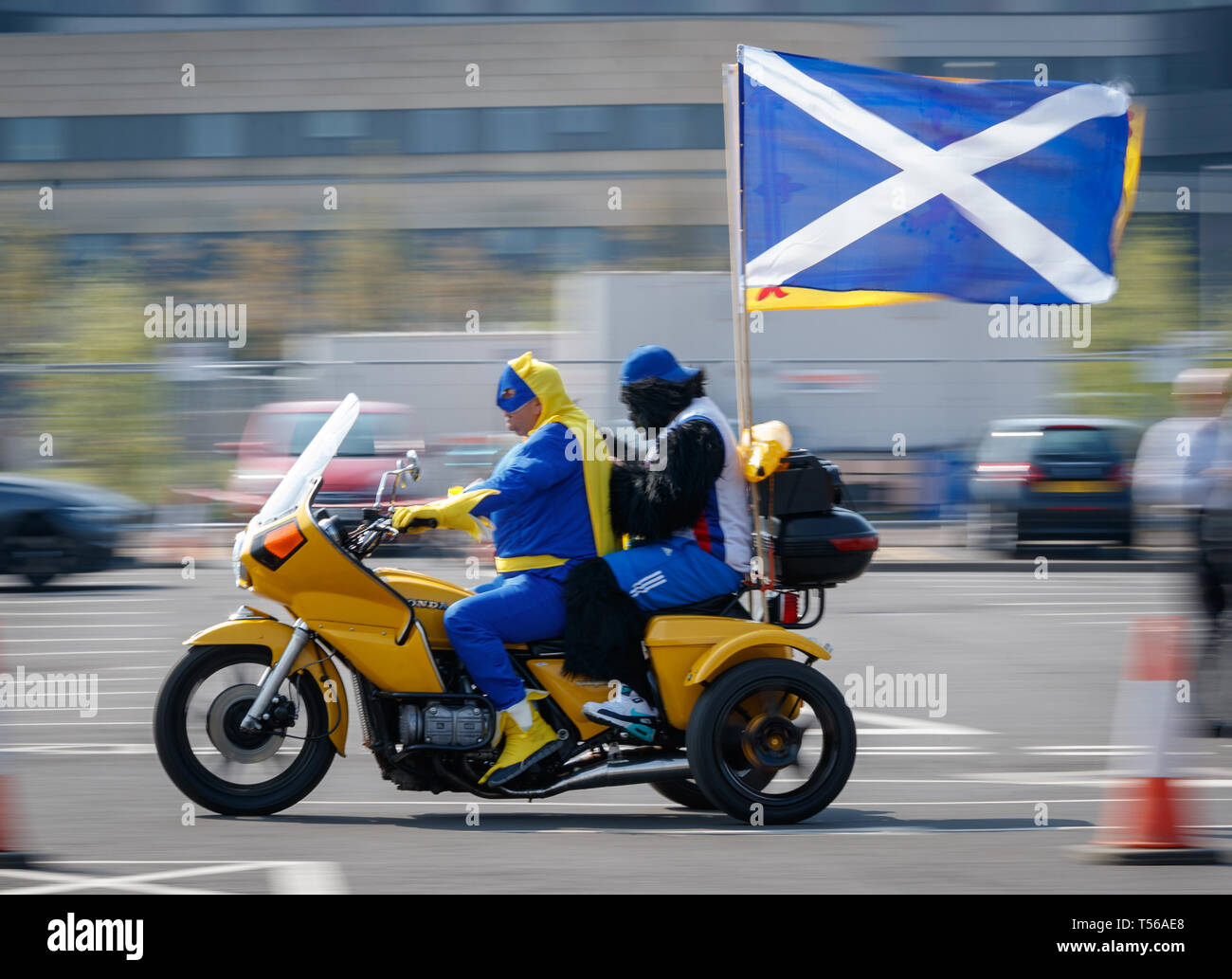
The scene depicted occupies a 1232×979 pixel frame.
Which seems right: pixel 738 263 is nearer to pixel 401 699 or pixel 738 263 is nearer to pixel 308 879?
pixel 401 699

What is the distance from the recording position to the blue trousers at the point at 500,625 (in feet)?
21.6

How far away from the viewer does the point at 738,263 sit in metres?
6.93

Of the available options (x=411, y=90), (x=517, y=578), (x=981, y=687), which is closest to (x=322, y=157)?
(x=411, y=90)

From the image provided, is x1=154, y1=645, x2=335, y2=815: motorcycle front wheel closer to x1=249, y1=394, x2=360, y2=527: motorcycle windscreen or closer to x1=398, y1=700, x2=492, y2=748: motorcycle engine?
x1=398, y1=700, x2=492, y2=748: motorcycle engine

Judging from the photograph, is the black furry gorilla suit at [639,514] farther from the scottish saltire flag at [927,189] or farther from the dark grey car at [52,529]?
the dark grey car at [52,529]

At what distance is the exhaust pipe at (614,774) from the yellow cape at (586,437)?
835 mm

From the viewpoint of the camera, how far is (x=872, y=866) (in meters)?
5.85

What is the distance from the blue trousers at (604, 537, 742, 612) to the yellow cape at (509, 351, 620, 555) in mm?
126

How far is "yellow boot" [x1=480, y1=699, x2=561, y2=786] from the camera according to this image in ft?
21.6

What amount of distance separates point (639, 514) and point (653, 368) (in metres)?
0.57

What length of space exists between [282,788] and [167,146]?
156 feet

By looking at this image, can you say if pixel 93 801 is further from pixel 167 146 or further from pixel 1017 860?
pixel 167 146

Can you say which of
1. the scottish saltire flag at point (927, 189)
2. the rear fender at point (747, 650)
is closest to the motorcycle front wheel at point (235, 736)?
the rear fender at point (747, 650)

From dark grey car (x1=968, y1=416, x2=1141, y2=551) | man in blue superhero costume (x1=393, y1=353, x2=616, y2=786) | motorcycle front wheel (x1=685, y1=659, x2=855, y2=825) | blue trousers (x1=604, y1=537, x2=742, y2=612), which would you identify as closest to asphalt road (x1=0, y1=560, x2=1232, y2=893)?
motorcycle front wheel (x1=685, y1=659, x2=855, y2=825)
